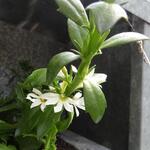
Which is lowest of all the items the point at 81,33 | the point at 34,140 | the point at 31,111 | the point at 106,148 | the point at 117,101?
the point at 106,148

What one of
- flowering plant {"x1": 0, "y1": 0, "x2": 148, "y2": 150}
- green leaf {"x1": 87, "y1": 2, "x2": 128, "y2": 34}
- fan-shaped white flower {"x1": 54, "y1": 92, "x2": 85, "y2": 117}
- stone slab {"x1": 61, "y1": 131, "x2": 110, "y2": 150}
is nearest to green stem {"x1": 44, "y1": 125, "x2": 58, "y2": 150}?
flowering plant {"x1": 0, "y1": 0, "x2": 148, "y2": 150}

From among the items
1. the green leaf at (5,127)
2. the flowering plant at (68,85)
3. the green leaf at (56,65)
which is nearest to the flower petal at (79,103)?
the flowering plant at (68,85)

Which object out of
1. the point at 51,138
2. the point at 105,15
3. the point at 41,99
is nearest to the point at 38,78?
the point at 41,99

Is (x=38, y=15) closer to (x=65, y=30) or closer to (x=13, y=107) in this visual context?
(x=65, y=30)

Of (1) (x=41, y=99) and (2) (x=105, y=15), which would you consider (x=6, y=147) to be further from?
(2) (x=105, y=15)

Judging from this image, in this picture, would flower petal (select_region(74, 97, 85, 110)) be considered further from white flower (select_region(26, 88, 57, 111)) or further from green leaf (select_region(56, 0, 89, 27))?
green leaf (select_region(56, 0, 89, 27))

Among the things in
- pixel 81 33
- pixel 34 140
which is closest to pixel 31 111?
pixel 34 140
